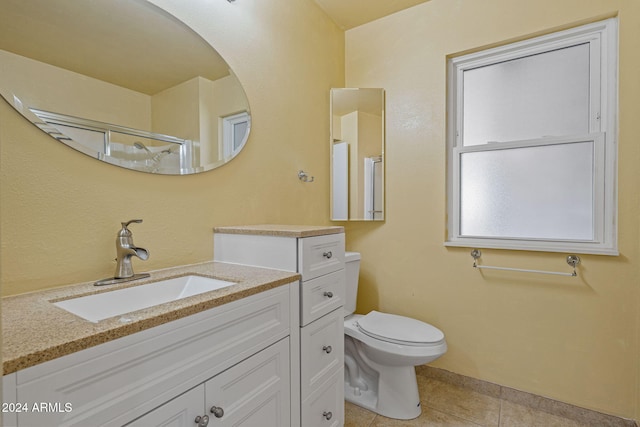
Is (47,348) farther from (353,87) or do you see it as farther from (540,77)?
(540,77)

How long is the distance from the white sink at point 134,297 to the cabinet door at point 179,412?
0.97 feet

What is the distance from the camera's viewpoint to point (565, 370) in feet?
5.60

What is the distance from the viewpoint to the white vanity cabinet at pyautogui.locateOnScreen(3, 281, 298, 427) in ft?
1.84

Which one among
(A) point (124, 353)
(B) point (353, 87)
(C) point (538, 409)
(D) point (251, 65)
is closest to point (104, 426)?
(A) point (124, 353)

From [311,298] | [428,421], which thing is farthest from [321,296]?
[428,421]

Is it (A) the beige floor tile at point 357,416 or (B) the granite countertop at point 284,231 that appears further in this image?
(A) the beige floor tile at point 357,416

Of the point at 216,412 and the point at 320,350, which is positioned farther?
the point at 320,350

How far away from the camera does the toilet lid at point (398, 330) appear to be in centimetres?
163

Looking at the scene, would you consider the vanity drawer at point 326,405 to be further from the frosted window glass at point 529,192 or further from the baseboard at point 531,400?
the frosted window glass at point 529,192

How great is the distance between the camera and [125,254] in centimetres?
103

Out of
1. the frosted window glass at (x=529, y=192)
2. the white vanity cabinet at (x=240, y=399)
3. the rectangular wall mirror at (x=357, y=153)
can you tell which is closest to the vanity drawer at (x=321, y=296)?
the white vanity cabinet at (x=240, y=399)

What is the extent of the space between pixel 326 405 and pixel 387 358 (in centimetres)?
47

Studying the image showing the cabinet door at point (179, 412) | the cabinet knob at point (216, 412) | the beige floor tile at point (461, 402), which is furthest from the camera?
A: the beige floor tile at point (461, 402)

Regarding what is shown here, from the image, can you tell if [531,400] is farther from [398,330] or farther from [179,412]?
[179,412]
